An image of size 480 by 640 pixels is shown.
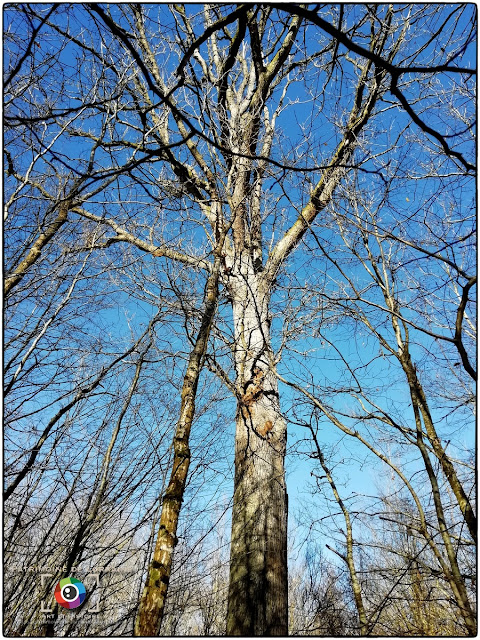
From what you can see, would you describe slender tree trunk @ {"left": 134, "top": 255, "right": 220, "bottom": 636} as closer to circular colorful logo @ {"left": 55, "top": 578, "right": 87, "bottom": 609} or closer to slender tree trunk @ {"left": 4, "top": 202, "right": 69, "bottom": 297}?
slender tree trunk @ {"left": 4, "top": 202, "right": 69, "bottom": 297}

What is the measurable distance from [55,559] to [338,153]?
4.38 metres

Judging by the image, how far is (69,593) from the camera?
294 centimetres

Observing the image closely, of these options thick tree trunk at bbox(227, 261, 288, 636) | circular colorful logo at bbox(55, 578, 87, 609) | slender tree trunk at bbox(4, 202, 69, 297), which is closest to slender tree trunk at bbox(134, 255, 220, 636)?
slender tree trunk at bbox(4, 202, 69, 297)

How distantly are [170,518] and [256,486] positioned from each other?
5.31 feet

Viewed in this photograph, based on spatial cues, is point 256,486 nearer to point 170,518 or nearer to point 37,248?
point 170,518

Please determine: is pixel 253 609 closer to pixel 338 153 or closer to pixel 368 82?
pixel 338 153

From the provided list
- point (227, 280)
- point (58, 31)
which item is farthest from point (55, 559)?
point (58, 31)

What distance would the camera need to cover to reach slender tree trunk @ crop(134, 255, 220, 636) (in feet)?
4.97

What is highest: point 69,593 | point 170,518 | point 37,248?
point 37,248

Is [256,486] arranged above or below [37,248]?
below

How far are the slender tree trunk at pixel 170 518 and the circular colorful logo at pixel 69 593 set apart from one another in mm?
1767

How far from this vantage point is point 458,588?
1854 millimetres

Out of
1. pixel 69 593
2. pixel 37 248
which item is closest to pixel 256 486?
pixel 69 593

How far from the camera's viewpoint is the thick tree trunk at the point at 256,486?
105 inches
